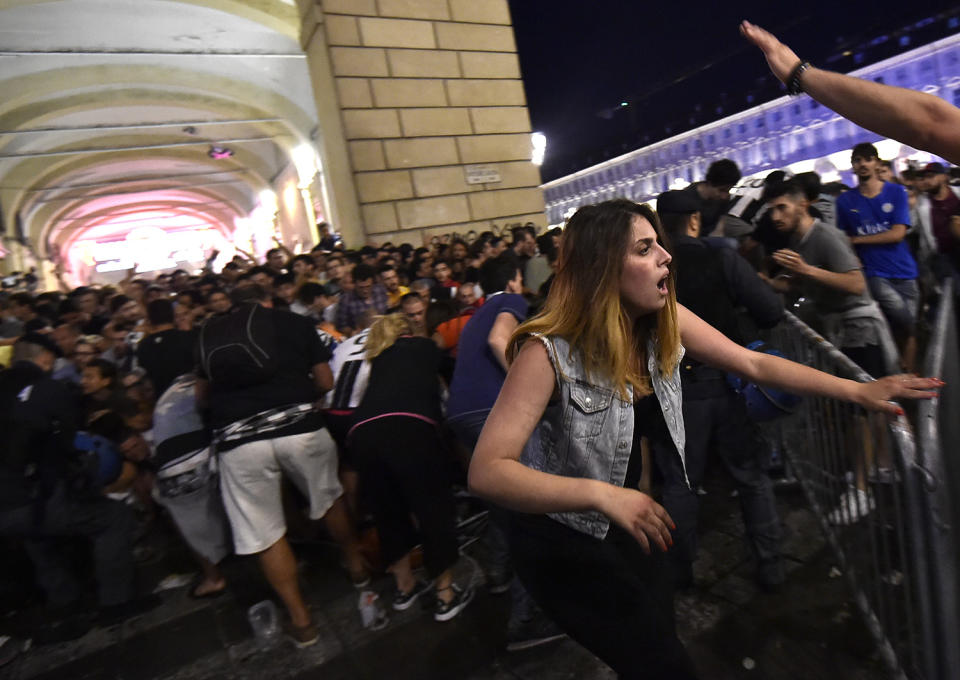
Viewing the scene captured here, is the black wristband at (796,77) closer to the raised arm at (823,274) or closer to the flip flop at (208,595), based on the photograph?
the raised arm at (823,274)

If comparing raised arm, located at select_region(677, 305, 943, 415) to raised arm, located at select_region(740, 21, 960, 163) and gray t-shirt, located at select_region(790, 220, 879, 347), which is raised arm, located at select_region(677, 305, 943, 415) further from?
gray t-shirt, located at select_region(790, 220, 879, 347)

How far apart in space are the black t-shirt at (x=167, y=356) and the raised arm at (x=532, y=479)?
3352mm

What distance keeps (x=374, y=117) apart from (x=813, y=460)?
9602mm

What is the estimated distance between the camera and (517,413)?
150cm

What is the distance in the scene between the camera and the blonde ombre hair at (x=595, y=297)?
62.2 inches

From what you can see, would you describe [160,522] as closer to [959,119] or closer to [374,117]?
[959,119]

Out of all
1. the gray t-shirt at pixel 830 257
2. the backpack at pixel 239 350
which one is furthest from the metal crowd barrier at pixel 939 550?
the backpack at pixel 239 350

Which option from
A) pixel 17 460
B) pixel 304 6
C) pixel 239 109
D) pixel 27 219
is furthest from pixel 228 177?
pixel 17 460

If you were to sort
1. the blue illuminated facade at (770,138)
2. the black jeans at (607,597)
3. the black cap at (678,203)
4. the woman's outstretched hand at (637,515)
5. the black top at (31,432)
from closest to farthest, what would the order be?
the woman's outstretched hand at (637,515) < the black jeans at (607,597) < the black cap at (678,203) < the black top at (31,432) < the blue illuminated facade at (770,138)

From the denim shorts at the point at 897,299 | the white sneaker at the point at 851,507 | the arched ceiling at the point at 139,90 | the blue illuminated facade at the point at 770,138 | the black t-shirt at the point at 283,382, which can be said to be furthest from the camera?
the arched ceiling at the point at 139,90

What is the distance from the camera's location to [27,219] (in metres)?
22.5

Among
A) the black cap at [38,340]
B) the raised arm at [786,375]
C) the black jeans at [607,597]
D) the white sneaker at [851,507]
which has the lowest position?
the white sneaker at [851,507]

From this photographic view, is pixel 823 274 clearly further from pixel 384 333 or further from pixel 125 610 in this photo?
pixel 125 610

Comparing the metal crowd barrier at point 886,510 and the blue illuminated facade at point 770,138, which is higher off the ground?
the blue illuminated facade at point 770,138
